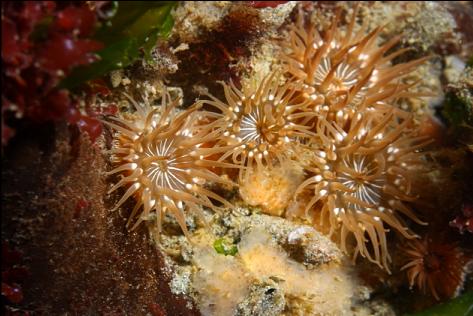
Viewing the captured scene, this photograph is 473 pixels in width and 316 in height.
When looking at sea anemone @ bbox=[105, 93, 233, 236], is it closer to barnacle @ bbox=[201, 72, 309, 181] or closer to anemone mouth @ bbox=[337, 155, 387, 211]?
barnacle @ bbox=[201, 72, 309, 181]

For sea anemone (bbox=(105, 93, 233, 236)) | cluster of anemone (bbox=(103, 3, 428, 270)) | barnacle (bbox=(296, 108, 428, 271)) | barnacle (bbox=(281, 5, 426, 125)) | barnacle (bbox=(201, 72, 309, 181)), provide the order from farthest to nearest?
barnacle (bbox=(281, 5, 426, 125))
barnacle (bbox=(296, 108, 428, 271))
barnacle (bbox=(201, 72, 309, 181))
cluster of anemone (bbox=(103, 3, 428, 270))
sea anemone (bbox=(105, 93, 233, 236))

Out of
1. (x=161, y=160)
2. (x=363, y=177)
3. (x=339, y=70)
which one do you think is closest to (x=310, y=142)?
(x=363, y=177)

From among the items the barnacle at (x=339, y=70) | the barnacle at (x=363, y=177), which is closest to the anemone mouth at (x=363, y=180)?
the barnacle at (x=363, y=177)

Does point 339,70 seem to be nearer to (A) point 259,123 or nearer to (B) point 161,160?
(A) point 259,123

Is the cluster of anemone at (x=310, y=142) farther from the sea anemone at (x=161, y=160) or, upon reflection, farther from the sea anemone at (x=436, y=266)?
the sea anemone at (x=436, y=266)

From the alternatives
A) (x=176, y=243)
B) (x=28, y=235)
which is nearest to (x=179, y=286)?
(x=176, y=243)

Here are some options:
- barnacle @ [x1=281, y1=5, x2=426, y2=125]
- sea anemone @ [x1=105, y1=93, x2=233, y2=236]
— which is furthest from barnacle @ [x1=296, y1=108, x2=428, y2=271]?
sea anemone @ [x1=105, y1=93, x2=233, y2=236]

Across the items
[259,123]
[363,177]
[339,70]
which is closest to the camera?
[259,123]
